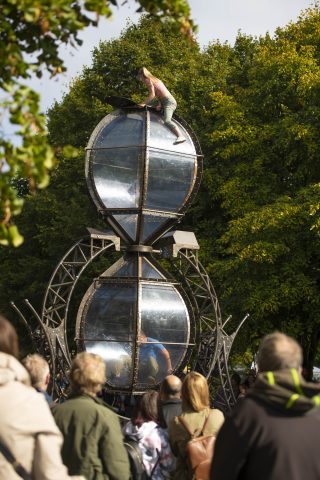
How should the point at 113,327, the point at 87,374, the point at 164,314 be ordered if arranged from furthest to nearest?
the point at 164,314
the point at 113,327
the point at 87,374

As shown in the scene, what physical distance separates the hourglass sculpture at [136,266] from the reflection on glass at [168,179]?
15 millimetres

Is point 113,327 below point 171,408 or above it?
above

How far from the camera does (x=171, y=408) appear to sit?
338 inches

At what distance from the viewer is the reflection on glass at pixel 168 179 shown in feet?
46.8

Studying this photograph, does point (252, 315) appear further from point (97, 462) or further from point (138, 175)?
point (97, 462)

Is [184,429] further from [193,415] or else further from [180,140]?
[180,140]

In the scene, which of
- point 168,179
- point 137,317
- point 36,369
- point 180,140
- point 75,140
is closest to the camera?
point 36,369

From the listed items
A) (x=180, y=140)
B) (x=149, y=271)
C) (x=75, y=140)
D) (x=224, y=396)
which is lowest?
(x=224, y=396)

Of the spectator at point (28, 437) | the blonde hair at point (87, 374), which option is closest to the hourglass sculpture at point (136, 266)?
the blonde hair at point (87, 374)

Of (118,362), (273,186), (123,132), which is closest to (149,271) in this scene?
(118,362)

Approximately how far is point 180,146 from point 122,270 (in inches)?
80.1

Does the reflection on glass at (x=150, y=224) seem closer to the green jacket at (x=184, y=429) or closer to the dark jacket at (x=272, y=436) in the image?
the green jacket at (x=184, y=429)

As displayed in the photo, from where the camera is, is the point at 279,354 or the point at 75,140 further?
the point at 75,140

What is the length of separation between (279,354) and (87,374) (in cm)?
166
